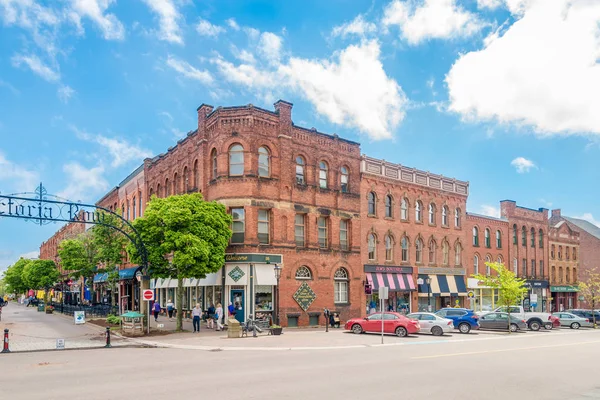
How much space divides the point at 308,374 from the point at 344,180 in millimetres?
25644

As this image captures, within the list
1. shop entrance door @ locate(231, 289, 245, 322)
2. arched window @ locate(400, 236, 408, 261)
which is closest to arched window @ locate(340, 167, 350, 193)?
arched window @ locate(400, 236, 408, 261)

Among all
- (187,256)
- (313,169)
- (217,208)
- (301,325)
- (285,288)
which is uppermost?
(313,169)

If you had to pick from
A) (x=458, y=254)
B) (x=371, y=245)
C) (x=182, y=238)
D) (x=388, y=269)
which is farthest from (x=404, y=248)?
(x=182, y=238)

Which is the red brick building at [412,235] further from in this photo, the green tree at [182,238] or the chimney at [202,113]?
the green tree at [182,238]

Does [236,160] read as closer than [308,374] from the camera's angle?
No

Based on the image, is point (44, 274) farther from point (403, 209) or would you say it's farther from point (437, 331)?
point (437, 331)

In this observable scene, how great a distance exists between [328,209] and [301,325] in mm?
8338

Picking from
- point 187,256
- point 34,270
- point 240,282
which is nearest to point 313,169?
point 240,282

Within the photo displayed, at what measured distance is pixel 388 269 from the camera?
4128 cm

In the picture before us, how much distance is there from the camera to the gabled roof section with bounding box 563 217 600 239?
→ 73.0 metres

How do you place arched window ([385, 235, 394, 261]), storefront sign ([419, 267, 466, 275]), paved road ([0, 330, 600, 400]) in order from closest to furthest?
paved road ([0, 330, 600, 400]), arched window ([385, 235, 394, 261]), storefront sign ([419, 267, 466, 275])

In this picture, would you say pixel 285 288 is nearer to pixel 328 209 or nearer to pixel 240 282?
pixel 240 282

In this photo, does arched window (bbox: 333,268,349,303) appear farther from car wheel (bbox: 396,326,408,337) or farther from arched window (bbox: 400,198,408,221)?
car wheel (bbox: 396,326,408,337)

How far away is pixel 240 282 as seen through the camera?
32406 millimetres
